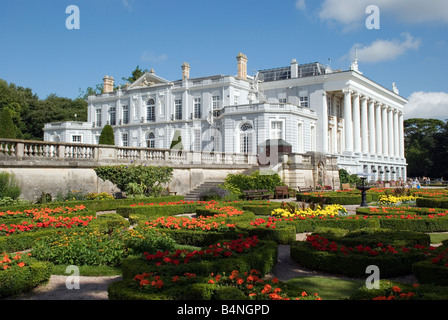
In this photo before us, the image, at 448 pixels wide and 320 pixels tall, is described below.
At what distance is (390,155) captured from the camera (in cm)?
5550

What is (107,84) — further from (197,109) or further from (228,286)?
(228,286)

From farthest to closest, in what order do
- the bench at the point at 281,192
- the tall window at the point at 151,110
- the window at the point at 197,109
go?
Result: the tall window at the point at 151,110 → the window at the point at 197,109 → the bench at the point at 281,192

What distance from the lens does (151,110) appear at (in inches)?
1950

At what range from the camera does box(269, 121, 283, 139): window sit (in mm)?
36625

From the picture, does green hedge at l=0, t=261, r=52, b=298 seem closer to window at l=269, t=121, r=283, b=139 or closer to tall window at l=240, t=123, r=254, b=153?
window at l=269, t=121, r=283, b=139

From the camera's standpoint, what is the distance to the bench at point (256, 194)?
72.6ft

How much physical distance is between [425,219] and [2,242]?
1199 centimetres

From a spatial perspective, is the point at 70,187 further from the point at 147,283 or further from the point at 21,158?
the point at 147,283

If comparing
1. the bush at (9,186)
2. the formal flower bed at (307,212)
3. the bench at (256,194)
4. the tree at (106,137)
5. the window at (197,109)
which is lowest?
the formal flower bed at (307,212)

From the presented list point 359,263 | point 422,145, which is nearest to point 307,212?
point 359,263

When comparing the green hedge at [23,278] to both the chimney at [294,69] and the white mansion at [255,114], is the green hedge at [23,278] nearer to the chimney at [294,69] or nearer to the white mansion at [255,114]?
the white mansion at [255,114]

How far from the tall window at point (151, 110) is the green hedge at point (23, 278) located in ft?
142

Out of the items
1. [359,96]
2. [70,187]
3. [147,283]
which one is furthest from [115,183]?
[359,96]

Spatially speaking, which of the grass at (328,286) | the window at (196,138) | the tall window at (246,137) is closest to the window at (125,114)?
the window at (196,138)
